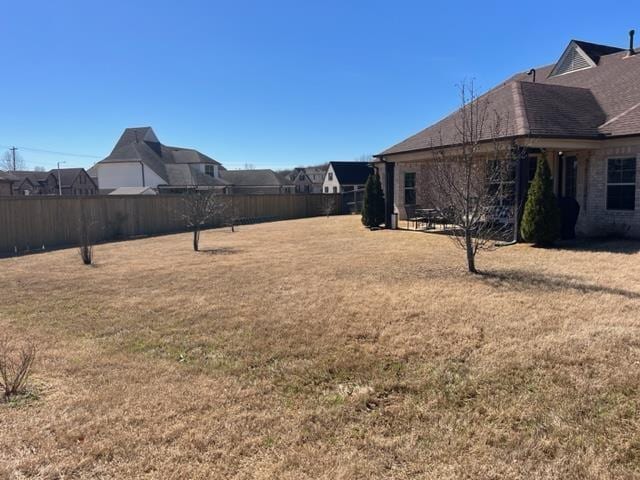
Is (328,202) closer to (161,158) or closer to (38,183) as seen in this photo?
(161,158)

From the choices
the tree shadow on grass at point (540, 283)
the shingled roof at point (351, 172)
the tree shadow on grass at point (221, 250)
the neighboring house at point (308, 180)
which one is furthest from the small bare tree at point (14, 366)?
the neighboring house at point (308, 180)

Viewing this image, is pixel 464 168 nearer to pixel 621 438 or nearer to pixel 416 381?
pixel 416 381

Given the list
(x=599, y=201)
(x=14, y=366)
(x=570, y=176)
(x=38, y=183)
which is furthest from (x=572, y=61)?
(x=38, y=183)

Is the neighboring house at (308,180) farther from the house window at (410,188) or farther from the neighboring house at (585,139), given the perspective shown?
the neighboring house at (585,139)

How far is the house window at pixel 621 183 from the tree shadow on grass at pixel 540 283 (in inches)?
247

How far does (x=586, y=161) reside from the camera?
1348cm

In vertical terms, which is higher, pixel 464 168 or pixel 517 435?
pixel 464 168

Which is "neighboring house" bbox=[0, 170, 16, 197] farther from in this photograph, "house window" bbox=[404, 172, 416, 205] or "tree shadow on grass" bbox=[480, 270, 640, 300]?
"tree shadow on grass" bbox=[480, 270, 640, 300]

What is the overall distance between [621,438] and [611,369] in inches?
50.5

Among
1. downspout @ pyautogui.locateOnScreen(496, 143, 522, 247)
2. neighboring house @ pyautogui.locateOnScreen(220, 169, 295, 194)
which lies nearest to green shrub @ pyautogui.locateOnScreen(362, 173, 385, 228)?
downspout @ pyautogui.locateOnScreen(496, 143, 522, 247)

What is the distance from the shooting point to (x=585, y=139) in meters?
12.5

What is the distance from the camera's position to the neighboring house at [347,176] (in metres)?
51.4

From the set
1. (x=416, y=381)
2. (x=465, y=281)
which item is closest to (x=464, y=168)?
(x=465, y=281)

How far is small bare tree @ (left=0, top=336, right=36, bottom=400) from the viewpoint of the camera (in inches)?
165
